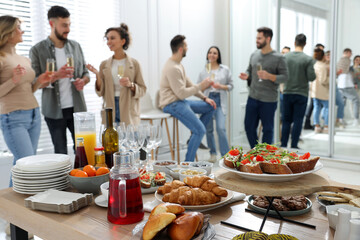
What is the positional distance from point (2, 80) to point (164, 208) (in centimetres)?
211

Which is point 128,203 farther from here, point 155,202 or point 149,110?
point 149,110

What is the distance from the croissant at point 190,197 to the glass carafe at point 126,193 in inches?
5.8

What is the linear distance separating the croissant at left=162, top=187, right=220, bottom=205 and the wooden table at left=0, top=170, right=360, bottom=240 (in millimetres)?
59

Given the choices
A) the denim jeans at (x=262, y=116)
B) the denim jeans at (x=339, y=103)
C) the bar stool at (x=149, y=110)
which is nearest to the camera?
the denim jeans at (x=262, y=116)

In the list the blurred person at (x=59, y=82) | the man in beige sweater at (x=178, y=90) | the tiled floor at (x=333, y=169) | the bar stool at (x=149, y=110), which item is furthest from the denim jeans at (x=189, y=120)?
the blurred person at (x=59, y=82)

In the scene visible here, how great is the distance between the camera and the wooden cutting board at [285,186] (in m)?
1.00

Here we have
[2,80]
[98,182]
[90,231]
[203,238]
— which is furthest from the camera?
[2,80]

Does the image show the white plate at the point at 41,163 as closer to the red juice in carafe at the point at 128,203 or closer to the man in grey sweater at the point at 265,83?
the red juice in carafe at the point at 128,203

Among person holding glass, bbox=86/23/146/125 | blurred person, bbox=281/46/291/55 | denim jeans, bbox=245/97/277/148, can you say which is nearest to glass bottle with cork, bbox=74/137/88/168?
person holding glass, bbox=86/23/146/125

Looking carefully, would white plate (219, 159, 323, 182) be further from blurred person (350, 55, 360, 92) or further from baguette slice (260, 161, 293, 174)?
blurred person (350, 55, 360, 92)

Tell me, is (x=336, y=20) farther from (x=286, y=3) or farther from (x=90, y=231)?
(x=90, y=231)

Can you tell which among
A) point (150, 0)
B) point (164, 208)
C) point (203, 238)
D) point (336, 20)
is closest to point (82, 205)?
point (164, 208)

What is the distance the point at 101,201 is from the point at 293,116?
13.5ft

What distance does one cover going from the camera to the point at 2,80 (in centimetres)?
259
